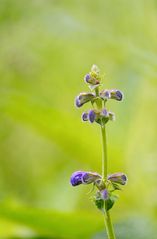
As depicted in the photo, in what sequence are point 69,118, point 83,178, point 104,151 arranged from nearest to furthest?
point 104,151
point 83,178
point 69,118

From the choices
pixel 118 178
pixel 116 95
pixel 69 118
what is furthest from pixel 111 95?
pixel 69 118

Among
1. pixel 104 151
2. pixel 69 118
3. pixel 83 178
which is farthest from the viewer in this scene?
pixel 69 118

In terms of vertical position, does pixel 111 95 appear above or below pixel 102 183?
above

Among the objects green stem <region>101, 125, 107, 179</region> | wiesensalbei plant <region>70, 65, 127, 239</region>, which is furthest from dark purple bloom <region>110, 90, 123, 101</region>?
green stem <region>101, 125, 107, 179</region>

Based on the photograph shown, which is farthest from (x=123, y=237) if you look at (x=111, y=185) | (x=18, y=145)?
(x=18, y=145)

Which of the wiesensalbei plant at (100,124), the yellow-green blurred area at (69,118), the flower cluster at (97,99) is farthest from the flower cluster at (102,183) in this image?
the yellow-green blurred area at (69,118)

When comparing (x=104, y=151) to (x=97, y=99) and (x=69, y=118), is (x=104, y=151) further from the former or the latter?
(x=69, y=118)

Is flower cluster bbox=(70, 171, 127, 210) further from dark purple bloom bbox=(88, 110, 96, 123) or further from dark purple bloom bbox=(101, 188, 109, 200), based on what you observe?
dark purple bloom bbox=(88, 110, 96, 123)
